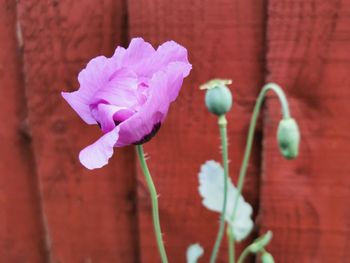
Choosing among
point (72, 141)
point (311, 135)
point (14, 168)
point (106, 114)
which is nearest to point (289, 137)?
point (106, 114)

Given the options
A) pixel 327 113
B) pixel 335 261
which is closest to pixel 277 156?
pixel 327 113

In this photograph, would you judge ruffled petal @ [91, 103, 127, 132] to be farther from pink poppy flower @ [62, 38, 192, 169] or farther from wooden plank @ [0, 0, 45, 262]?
wooden plank @ [0, 0, 45, 262]

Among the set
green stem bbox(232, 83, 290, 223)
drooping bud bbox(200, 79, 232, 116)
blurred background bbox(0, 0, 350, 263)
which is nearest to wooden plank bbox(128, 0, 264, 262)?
blurred background bbox(0, 0, 350, 263)

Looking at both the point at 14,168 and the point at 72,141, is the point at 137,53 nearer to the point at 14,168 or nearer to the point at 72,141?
the point at 72,141

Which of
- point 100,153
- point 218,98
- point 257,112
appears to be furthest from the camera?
point 257,112

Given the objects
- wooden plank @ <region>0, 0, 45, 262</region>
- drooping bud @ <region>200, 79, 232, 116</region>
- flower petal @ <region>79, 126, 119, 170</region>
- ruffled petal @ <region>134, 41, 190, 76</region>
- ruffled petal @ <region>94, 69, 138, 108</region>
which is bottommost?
wooden plank @ <region>0, 0, 45, 262</region>

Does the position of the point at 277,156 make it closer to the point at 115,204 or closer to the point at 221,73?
the point at 221,73
